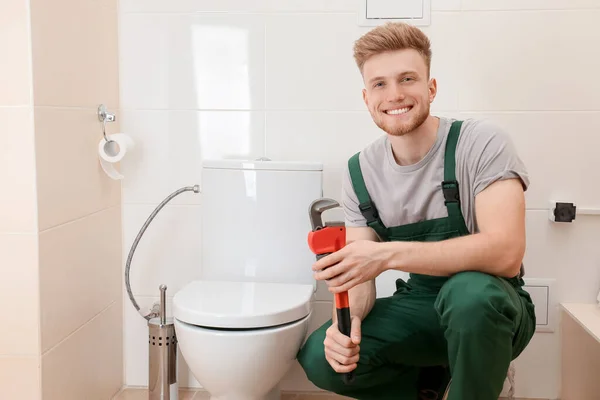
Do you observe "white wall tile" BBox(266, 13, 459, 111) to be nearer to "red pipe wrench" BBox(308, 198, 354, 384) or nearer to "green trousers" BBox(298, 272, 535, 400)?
"green trousers" BBox(298, 272, 535, 400)

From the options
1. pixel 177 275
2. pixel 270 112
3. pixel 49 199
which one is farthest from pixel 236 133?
pixel 49 199

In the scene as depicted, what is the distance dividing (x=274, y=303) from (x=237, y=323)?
5.8 inches

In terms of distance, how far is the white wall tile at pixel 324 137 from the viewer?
88.7 inches

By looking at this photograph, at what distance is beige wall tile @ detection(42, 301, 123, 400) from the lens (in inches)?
72.4

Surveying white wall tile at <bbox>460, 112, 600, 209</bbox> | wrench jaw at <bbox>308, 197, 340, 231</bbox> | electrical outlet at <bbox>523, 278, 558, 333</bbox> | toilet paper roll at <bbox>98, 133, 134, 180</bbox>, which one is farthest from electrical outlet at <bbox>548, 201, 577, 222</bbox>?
toilet paper roll at <bbox>98, 133, 134, 180</bbox>

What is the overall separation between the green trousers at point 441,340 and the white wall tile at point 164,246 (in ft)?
2.35

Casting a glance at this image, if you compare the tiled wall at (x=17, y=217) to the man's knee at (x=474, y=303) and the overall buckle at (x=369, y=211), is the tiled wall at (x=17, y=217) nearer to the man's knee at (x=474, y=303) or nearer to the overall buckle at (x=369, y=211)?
the overall buckle at (x=369, y=211)

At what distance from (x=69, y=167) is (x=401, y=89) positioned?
0.97 meters

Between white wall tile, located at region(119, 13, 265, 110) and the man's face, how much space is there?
0.67 metres

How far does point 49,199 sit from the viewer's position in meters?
1.81

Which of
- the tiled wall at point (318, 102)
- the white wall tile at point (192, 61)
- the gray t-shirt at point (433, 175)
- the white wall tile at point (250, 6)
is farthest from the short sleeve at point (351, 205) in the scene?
the white wall tile at point (250, 6)

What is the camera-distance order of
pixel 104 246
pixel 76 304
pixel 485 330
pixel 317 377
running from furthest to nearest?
1. pixel 104 246
2. pixel 76 304
3. pixel 317 377
4. pixel 485 330

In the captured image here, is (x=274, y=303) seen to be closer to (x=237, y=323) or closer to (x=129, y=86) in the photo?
(x=237, y=323)

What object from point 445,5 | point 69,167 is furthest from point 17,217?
point 445,5
